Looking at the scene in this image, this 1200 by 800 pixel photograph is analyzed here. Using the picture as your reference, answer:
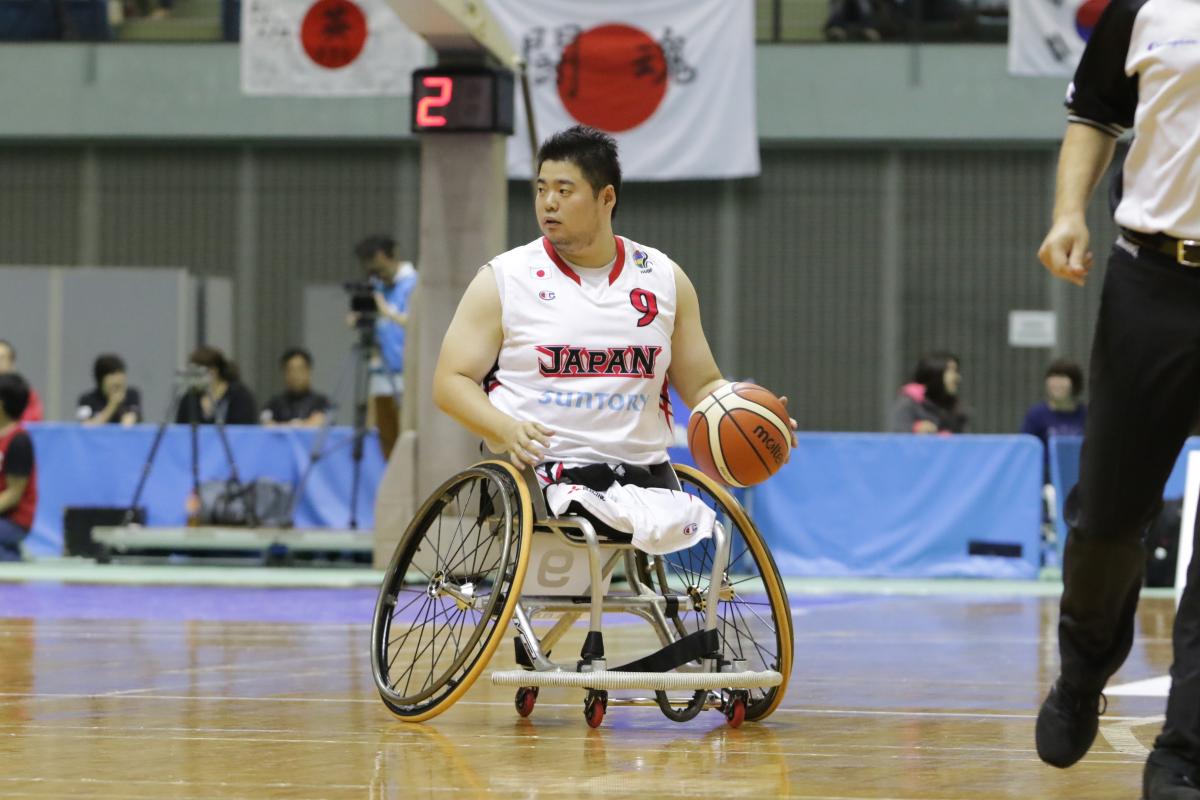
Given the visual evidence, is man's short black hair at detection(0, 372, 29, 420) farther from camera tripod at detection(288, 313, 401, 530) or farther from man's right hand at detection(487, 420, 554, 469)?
man's right hand at detection(487, 420, 554, 469)

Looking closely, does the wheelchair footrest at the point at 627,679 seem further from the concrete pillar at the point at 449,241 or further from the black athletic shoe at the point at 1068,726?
the concrete pillar at the point at 449,241

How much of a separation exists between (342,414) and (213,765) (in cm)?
1346

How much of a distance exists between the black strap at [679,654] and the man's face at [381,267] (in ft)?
26.3

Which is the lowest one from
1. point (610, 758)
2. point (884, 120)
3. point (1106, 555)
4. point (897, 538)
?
point (897, 538)

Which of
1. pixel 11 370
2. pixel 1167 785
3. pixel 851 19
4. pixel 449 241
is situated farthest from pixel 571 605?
pixel 851 19

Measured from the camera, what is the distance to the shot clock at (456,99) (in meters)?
11.3

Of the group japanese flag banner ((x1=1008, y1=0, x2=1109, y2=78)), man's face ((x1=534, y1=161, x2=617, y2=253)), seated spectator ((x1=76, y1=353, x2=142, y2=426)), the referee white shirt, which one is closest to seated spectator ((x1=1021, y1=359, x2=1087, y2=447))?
japanese flag banner ((x1=1008, y1=0, x2=1109, y2=78))

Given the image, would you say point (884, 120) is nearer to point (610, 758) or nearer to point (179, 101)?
point (179, 101)

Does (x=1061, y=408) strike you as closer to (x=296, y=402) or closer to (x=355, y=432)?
(x=355, y=432)

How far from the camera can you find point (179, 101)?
65.3 ft

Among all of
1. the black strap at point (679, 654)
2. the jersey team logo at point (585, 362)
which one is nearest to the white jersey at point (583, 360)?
the jersey team logo at point (585, 362)

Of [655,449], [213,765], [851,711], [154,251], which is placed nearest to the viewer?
[213,765]

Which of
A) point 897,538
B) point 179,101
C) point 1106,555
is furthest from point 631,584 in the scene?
point 179,101

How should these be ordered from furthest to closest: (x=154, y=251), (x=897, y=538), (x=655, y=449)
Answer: (x=154, y=251) → (x=897, y=538) → (x=655, y=449)
